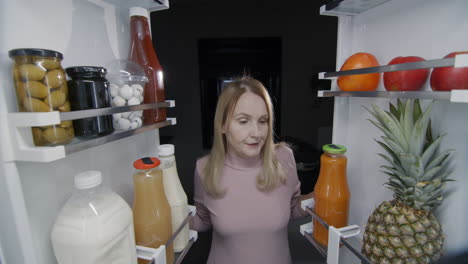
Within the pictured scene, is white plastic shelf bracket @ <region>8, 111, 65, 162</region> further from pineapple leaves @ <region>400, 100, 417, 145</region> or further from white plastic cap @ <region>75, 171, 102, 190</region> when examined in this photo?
pineapple leaves @ <region>400, 100, 417, 145</region>

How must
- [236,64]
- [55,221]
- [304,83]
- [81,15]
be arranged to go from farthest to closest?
[304,83]
[236,64]
[81,15]
[55,221]

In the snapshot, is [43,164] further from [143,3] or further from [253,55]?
[253,55]

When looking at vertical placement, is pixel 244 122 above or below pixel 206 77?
below

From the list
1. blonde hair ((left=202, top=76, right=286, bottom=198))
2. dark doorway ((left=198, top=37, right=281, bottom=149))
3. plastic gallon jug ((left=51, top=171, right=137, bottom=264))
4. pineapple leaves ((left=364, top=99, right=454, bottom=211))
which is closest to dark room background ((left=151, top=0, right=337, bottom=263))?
dark doorway ((left=198, top=37, right=281, bottom=149))

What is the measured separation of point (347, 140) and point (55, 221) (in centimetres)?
94

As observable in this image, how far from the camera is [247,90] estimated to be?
0.82 meters

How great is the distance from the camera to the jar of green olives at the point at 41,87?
343 millimetres

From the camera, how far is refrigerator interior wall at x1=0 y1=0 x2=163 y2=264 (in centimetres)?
36

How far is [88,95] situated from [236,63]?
4.38 feet

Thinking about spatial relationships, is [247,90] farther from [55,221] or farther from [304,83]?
[304,83]

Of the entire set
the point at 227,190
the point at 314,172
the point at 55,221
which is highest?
the point at 55,221

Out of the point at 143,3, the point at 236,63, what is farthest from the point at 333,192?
the point at 236,63

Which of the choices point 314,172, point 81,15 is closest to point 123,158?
point 81,15

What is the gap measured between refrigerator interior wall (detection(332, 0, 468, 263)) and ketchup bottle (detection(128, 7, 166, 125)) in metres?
0.65
